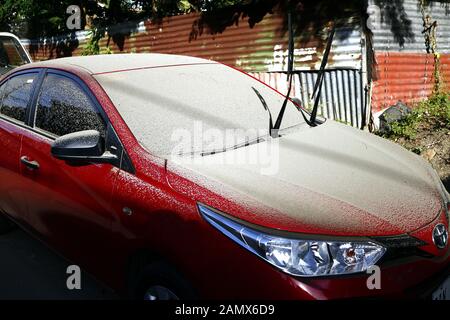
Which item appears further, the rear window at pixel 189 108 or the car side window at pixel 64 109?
the car side window at pixel 64 109

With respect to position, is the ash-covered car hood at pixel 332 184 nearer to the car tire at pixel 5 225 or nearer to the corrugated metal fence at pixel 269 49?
the car tire at pixel 5 225

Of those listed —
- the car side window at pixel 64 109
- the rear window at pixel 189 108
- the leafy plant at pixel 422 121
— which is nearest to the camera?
the rear window at pixel 189 108

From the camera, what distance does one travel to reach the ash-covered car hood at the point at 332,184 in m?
1.92

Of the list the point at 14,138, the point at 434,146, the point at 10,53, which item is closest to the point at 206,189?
the point at 14,138

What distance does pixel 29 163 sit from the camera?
2.99 m

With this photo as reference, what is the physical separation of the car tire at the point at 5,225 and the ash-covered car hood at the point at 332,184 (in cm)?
233

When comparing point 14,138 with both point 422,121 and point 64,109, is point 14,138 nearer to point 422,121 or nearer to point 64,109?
point 64,109

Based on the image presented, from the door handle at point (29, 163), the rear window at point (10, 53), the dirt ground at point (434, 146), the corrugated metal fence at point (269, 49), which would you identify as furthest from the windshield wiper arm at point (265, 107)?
the rear window at point (10, 53)

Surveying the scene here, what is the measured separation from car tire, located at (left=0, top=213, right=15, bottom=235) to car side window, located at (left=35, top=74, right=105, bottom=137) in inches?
48.2

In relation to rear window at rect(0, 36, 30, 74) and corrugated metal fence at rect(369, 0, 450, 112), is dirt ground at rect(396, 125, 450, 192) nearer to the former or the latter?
corrugated metal fence at rect(369, 0, 450, 112)

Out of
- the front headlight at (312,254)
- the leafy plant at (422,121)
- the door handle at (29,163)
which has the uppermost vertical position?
the door handle at (29,163)

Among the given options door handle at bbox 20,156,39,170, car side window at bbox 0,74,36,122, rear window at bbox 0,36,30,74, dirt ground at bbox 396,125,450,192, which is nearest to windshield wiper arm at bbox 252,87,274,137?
door handle at bbox 20,156,39,170
